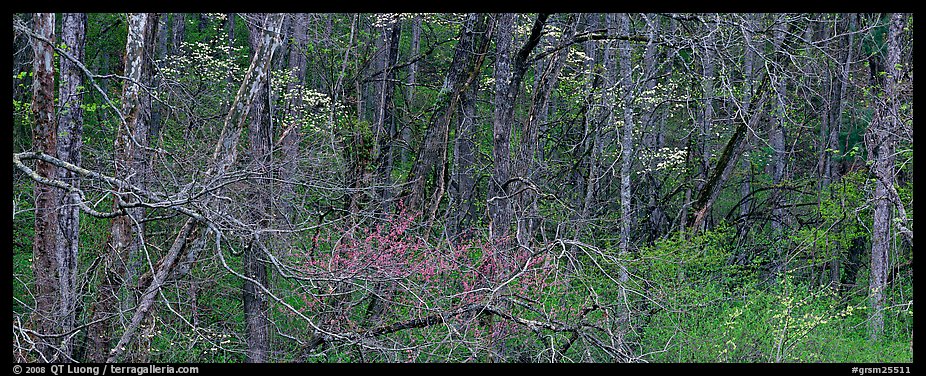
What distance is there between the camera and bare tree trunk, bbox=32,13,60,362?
785 cm

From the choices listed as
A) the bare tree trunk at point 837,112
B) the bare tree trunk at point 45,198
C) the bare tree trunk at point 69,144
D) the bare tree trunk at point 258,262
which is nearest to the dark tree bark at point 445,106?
the bare tree trunk at point 258,262

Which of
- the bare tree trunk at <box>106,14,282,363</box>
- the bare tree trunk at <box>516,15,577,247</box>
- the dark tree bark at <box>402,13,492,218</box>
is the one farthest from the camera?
the dark tree bark at <box>402,13,492,218</box>

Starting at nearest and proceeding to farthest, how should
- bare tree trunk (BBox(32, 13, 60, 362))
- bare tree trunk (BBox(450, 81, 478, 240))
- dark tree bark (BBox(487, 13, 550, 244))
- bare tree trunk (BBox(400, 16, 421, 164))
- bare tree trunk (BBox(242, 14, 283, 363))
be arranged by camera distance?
bare tree trunk (BBox(32, 13, 60, 362)), dark tree bark (BBox(487, 13, 550, 244)), bare tree trunk (BBox(242, 14, 283, 363)), bare tree trunk (BBox(450, 81, 478, 240)), bare tree trunk (BBox(400, 16, 421, 164))

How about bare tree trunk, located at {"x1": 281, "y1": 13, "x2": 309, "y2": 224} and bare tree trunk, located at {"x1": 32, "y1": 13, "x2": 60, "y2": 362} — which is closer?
bare tree trunk, located at {"x1": 32, "y1": 13, "x2": 60, "y2": 362}

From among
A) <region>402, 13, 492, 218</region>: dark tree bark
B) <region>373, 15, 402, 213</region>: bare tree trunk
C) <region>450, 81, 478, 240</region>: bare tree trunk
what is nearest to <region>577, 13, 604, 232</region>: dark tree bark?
<region>402, 13, 492, 218</region>: dark tree bark

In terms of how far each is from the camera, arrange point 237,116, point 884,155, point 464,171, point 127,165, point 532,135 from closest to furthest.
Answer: point 127,165 < point 237,116 < point 884,155 < point 532,135 < point 464,171

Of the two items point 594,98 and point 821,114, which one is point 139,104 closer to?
point 594,98

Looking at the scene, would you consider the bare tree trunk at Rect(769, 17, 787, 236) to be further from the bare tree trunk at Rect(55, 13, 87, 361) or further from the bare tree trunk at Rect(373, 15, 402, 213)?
the bare tree trunk at Rect(55, 13, 87, 361)

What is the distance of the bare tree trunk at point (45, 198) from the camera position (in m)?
7.85

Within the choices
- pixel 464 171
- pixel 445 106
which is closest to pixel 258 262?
pixel 445 106

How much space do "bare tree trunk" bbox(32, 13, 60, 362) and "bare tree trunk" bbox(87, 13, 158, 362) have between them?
0.49 meters

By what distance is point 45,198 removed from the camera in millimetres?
8484

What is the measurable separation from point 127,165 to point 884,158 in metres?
8.36

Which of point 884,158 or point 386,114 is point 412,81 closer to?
point 386,114
